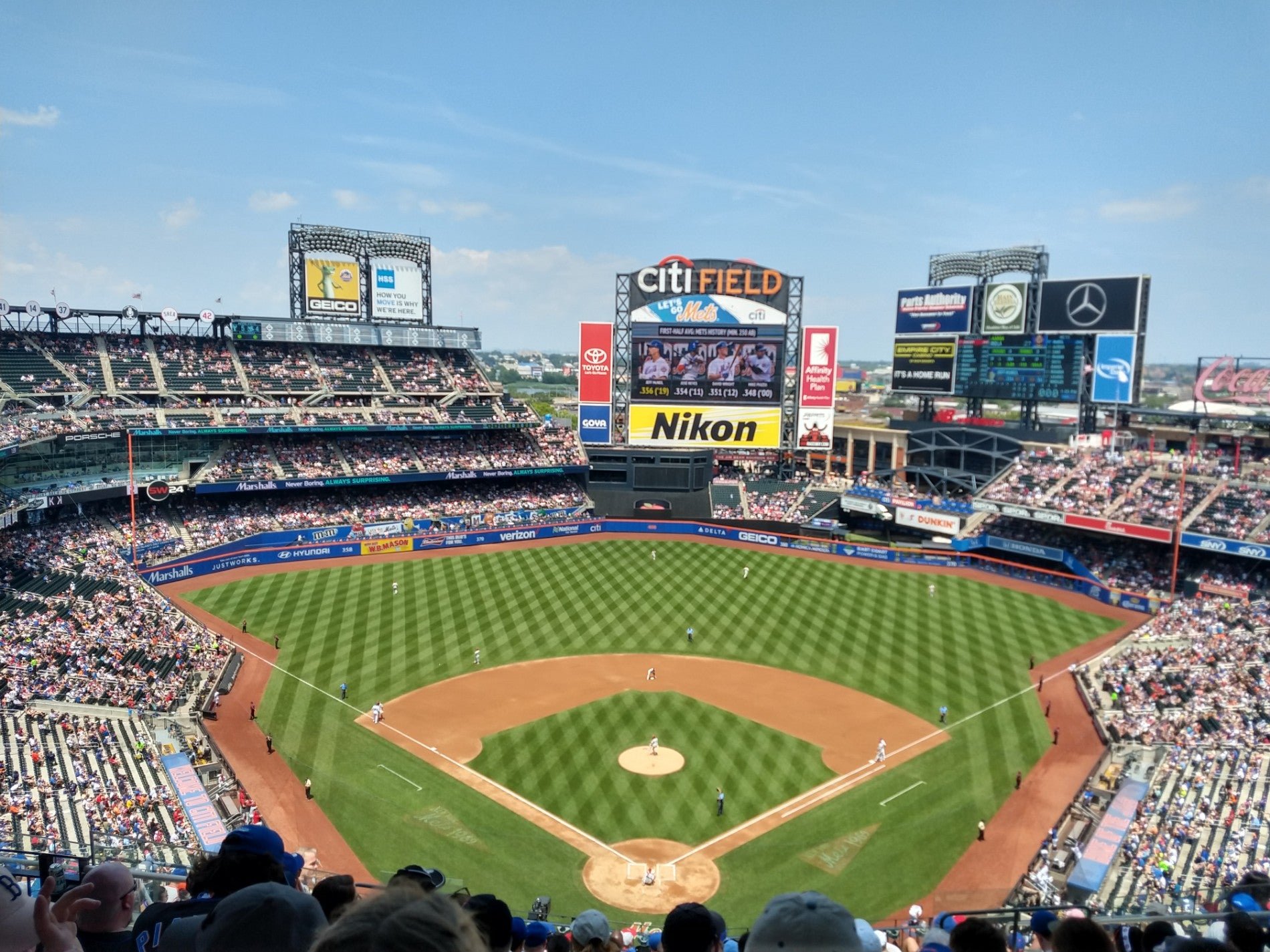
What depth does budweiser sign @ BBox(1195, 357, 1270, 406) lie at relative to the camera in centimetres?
4619

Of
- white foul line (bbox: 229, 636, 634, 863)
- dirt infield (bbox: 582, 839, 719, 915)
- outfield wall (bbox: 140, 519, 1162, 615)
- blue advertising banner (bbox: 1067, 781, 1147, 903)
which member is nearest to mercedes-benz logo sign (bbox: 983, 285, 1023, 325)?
outfield wall (bbox: 140, 519, 1162, 615)

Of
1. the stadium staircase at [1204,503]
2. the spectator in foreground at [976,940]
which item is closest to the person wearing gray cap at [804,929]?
the spectator in foreground at [976,940]

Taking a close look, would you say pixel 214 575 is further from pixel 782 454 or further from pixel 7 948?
pixel 7 948

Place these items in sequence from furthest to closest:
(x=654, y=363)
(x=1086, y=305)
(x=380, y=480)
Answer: (x=654, y=363)
(x=1086, y=305)
(x=380, y=480)

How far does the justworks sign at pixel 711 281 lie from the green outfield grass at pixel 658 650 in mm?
16885

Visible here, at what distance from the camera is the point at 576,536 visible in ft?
178

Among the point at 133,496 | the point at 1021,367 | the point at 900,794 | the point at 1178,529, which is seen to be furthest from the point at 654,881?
the point at 1021,367

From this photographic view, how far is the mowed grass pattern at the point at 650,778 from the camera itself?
78.5ft

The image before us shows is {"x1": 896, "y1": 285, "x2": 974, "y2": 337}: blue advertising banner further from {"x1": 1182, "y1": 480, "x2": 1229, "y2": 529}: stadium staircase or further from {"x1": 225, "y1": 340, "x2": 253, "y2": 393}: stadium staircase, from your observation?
{"x1": 225, "y1": 340, "x2": 253, "y2": 393}: stadium staircase

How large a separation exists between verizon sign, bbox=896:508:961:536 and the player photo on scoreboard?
36.8 feet

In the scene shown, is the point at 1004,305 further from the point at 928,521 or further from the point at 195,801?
the point at 195,801

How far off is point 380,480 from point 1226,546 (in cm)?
4517

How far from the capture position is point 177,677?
29.6 m

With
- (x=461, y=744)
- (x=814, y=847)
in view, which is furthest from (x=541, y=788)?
(x=814, y=847)
